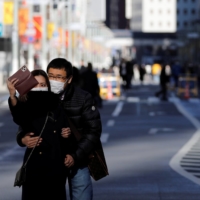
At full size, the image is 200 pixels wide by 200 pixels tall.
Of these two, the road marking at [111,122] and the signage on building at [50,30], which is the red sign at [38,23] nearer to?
the signage on building at [50,30]

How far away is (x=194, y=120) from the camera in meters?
29.6

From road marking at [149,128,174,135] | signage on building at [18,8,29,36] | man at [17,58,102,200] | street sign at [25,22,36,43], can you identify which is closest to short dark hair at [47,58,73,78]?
man at [17,58,102,200]

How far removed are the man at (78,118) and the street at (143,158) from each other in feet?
12.7

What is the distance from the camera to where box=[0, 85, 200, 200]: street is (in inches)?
485

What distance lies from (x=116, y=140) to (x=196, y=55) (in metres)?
131

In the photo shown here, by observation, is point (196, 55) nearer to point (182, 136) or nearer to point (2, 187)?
point (182, 136)

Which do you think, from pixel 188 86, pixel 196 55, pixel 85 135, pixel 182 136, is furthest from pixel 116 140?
pixel 196 55

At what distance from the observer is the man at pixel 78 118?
759 cm

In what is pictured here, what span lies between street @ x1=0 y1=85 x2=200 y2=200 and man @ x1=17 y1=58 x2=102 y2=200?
3868mm

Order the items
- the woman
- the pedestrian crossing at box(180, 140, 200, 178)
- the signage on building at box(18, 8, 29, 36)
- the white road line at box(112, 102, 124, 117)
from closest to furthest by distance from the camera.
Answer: the woman
the pedestrian crossing at box(180, 140, 200, 178)
the white road line at box(112, 102, 124, 117)
the signage on building at box(18, 8, 29, 36)

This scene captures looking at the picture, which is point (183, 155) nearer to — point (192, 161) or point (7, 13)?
point (192, 161)

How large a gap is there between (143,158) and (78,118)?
9077 millimetres

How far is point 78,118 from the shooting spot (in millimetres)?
7758

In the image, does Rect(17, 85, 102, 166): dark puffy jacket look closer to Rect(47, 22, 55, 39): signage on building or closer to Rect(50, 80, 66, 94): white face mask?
Rect(50, 80, 66, 94): white face mask
